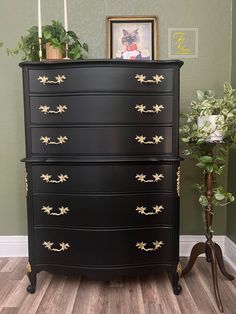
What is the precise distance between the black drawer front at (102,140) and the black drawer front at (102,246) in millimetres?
480

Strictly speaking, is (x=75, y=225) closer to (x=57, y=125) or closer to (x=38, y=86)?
(x=57, y=125)

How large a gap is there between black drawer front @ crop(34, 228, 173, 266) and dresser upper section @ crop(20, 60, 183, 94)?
84 centimetres

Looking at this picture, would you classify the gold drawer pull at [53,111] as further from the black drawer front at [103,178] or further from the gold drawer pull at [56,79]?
the black drawer front at [103,178]

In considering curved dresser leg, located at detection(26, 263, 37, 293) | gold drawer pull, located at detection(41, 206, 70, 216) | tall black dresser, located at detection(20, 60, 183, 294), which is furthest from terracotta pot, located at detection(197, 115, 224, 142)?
curved dresser leg, located at detection(26, 263, 37, 293)

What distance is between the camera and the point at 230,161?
2.61 metres

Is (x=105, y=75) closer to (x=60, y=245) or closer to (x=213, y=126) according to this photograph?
(x=213, y=126)

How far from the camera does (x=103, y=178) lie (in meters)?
1.99

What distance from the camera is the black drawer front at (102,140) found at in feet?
6.47

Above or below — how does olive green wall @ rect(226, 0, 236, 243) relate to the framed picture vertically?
below

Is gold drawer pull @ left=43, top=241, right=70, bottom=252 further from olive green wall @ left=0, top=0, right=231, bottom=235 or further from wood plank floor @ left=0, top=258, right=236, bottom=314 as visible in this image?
olive green wall @ left=0, top=0, right=231, bottom=235

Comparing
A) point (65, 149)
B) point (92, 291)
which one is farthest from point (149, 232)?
point (65, 149)

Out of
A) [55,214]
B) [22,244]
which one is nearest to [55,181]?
[55,214]

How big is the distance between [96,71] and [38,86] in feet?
1.17

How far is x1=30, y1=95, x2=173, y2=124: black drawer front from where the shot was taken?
6.41 ft
